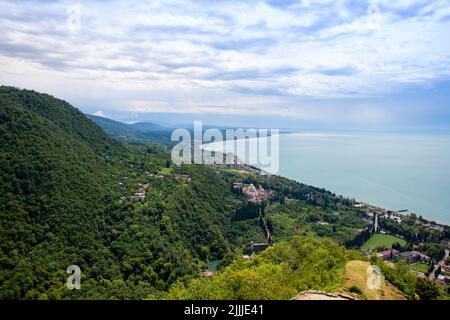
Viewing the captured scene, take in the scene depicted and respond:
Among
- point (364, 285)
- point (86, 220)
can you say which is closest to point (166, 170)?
point (86, 220)

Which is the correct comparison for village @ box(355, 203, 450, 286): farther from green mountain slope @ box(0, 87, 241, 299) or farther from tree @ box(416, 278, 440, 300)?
green mountain slope @ box(0, 87, 241, 299)

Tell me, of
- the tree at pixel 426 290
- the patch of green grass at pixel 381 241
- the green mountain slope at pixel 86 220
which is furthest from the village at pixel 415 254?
the green mountain slope at pixel 86 220

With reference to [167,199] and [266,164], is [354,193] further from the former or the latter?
[167,199]

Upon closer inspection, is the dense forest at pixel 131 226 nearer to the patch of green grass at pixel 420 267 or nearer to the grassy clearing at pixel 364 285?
the grassy clearing at pixel 364 285

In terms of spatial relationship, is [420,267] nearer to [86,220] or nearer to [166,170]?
[86,220]

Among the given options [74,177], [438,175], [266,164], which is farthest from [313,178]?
[74,177]
